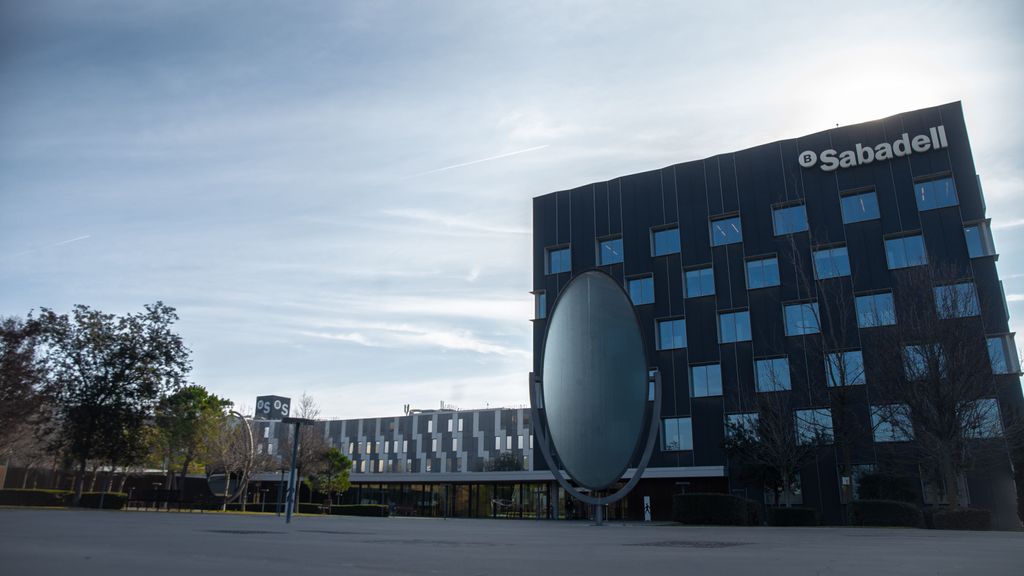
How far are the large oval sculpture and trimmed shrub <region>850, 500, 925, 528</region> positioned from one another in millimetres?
14703

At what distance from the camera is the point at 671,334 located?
46.3 m

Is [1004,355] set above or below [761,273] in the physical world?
below

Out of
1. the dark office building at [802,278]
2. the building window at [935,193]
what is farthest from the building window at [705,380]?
the building window at [935,193]

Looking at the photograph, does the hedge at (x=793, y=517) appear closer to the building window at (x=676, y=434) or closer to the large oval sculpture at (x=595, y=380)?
the building window at (x=676, y=434)

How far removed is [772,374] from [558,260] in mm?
18008

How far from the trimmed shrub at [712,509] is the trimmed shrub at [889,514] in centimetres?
498

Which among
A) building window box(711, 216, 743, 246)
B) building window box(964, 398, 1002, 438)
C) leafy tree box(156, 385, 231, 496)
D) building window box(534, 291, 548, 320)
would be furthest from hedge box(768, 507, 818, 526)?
leafy tree box(156, 385, 231, 496)

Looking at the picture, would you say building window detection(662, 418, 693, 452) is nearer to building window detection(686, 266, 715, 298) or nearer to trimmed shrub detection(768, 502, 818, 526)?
building window detection(686, 266, 715, 298)

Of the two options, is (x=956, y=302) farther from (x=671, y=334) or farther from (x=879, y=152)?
(x=671, y=334)

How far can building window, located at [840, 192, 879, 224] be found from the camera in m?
41.4

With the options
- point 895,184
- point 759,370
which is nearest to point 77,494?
point 759,370

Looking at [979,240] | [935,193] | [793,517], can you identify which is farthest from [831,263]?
[793,517]

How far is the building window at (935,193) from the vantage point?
129ft

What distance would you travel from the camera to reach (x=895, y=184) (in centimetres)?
4097
